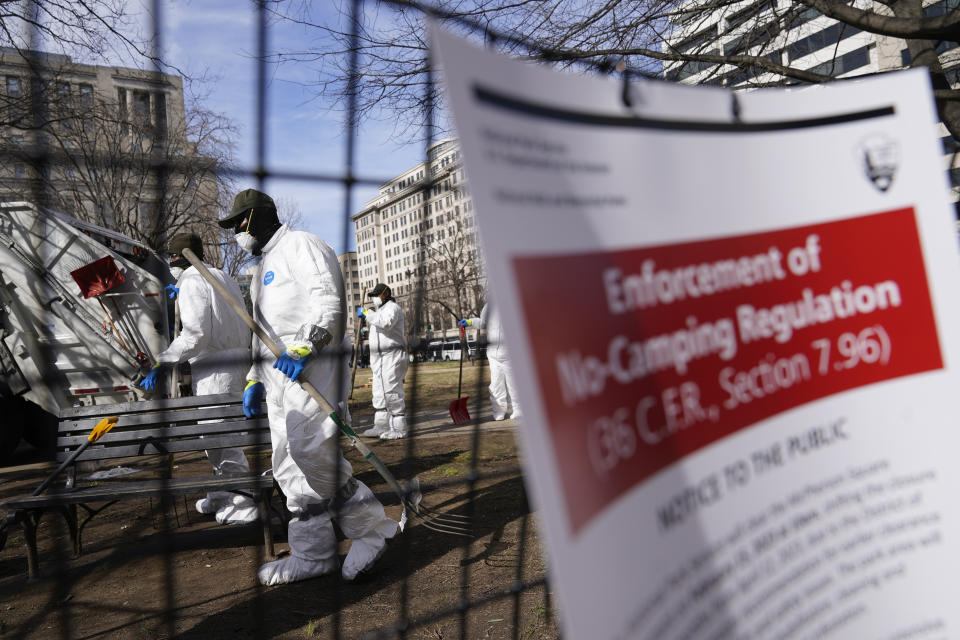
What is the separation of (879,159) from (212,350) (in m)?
4.86

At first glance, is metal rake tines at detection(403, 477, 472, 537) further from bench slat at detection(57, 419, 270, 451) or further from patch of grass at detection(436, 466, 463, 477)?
patch of grass at detection(436, 466, 463, 477)

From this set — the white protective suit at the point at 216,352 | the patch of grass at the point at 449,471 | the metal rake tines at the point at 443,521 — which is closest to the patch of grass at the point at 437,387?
the patch of grass at the point at 449,471

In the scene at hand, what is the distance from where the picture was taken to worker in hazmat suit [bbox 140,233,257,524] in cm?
478

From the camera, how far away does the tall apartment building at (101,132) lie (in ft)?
8.48

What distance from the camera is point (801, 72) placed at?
3.78m

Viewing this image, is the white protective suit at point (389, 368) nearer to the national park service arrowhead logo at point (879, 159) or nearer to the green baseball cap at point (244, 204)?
the green baseball cap at point (244, 204)

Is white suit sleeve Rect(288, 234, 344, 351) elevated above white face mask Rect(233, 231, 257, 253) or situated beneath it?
situated beneath

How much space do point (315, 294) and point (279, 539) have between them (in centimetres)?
188

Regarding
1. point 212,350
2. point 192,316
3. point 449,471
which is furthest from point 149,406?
point 449,471

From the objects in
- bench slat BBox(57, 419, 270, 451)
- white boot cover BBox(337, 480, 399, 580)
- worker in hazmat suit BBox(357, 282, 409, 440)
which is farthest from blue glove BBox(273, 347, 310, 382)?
worker in hazmat suit BBox(357, 282, 409, 440)

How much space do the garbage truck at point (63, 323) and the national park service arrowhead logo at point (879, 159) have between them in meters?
7.74

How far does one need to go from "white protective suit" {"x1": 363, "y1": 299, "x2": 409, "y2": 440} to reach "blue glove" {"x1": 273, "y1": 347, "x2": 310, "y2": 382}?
186 inches

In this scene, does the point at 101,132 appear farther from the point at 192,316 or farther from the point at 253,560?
the point at 253,560

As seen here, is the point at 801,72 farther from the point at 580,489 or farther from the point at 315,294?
the point at 580,489
